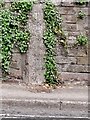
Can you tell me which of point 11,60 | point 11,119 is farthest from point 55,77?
point 11,119

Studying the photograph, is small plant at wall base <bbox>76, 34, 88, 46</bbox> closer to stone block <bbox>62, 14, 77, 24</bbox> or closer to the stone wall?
the stone wall

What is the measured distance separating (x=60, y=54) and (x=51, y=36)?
39 centimetres

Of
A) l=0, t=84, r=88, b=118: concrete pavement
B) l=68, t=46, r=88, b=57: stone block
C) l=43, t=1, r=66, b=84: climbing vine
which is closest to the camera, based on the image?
l=0, t=84, r=88, b=118: concrete pavement

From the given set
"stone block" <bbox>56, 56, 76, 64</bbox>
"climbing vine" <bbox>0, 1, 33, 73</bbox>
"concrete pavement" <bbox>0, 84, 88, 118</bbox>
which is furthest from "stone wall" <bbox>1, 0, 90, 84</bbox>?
"concrete pavement" <bbox>0, 84, 88, 118</bbox>

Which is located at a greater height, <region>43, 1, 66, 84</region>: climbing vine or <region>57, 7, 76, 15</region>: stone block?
<region>57, 7, 76, 15</region>: stone block

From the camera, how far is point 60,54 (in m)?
8.51

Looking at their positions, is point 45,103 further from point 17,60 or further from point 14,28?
point 14,28

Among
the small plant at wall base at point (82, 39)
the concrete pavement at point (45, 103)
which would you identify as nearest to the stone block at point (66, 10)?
the small plant at wall base at point (82, 39)

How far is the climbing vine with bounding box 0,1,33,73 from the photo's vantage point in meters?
8.39

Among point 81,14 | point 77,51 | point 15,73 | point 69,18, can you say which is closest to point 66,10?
point 69,18

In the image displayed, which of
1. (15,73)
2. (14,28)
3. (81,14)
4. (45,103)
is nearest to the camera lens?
(45,103)

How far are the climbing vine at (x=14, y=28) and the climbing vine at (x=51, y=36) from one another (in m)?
0.37

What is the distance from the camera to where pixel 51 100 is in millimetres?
7250

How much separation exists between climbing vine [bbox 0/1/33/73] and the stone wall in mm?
109
